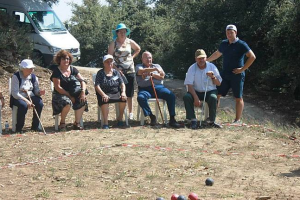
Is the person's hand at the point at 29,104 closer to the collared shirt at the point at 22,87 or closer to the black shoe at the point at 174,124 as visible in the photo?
the collared shirt at the point at 22,87

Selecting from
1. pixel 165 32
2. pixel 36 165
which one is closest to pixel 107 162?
pixel 36 165

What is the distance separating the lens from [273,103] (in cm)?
1653

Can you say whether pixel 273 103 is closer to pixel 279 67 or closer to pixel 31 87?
pixel 279 67

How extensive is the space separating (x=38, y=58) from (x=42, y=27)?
5.38 feet

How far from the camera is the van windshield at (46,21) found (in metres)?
18.1

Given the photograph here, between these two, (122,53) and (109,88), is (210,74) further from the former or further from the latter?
(109,88)

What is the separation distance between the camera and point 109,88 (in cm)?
955

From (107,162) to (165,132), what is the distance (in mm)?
2169

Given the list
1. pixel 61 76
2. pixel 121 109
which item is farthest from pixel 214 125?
pixel 61 76

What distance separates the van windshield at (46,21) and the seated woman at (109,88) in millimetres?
8982

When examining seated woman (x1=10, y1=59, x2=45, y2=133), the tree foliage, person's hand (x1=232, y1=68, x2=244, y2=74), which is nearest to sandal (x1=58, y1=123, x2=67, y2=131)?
seated woman (x1=10, y1=59, x2=45, y2=133)

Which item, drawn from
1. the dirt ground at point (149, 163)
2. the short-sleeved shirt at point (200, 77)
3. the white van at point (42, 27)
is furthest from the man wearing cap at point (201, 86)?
the white van at point (42, 27)

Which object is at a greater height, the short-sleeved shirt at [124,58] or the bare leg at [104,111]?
the short-sleeved shirt at [124,58]

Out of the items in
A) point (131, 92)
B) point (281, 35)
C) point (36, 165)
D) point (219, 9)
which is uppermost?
point (219, 9)
